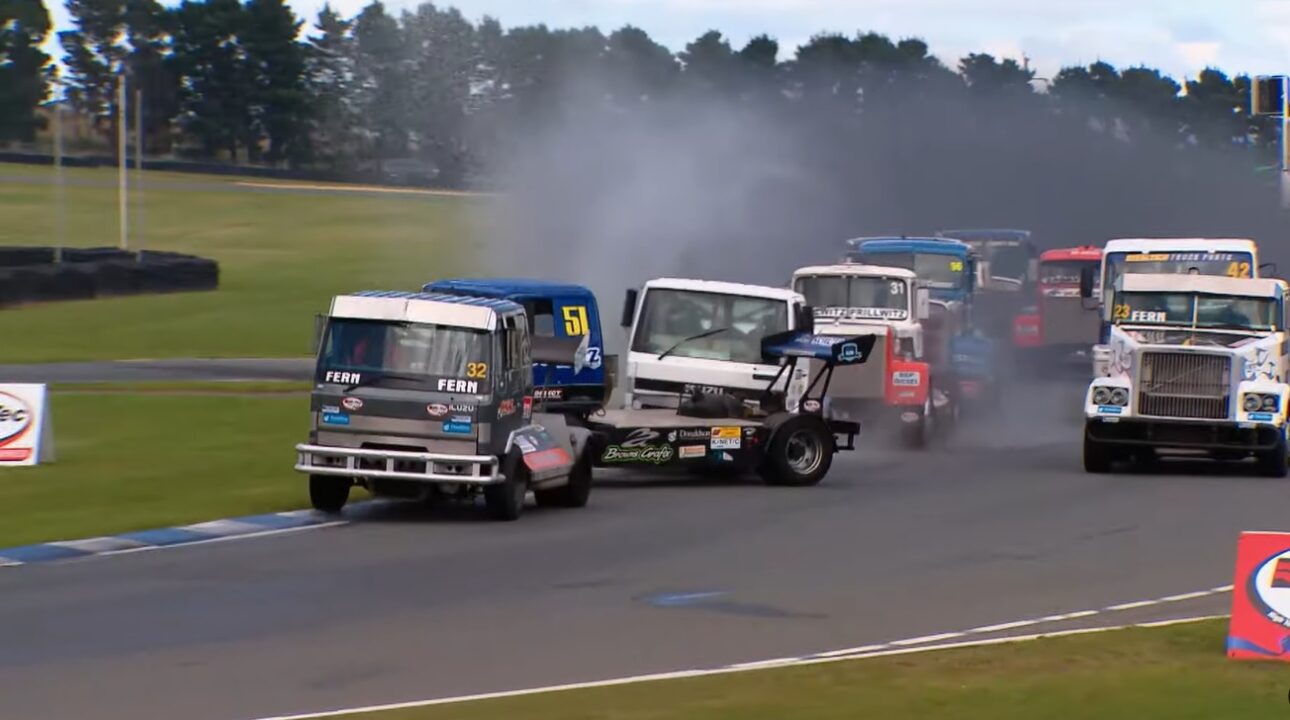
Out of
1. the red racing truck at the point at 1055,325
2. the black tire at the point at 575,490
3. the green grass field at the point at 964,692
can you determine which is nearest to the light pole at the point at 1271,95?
the red racing truck at the point at 1055,325

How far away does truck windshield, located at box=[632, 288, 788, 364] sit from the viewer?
72.7ft

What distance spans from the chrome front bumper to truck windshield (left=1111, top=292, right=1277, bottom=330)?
10.5 m

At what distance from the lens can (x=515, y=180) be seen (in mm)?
53812

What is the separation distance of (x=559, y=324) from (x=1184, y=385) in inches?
306

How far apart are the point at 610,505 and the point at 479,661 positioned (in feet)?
27.7

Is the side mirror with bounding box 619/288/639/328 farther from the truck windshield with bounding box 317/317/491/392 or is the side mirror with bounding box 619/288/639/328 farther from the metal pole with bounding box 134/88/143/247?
the metal pole with bounding box 134/88/143/247

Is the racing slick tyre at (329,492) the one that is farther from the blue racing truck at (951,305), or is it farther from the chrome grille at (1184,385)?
the blue racing truck at (951,305)

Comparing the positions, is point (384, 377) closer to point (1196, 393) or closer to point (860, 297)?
point (1196, 393)

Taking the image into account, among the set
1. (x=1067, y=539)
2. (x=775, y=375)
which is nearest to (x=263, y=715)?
(x=1067, y=539)

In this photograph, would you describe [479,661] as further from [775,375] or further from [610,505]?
[775,375]

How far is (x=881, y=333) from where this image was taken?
25922 mm

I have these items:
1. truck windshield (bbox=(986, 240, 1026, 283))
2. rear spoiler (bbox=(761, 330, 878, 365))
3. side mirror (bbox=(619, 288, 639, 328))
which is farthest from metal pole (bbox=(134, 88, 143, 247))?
rear spoiler (bbox=(761, 330, 878, 365))

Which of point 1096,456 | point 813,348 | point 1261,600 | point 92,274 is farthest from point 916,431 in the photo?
point 92,274

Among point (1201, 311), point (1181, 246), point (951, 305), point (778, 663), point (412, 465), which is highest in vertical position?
point (1181, 246)
